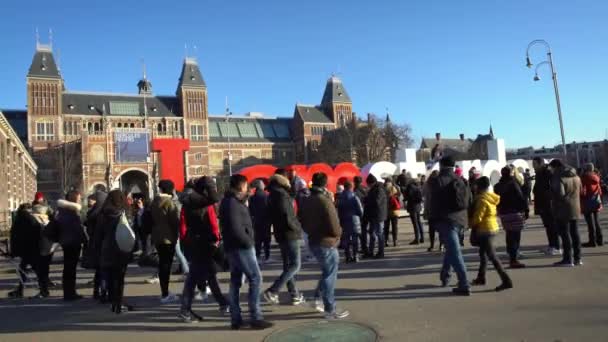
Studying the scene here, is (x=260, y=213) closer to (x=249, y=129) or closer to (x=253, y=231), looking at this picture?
(x=253, y=231)

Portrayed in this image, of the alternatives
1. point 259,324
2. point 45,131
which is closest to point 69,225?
point 259,324

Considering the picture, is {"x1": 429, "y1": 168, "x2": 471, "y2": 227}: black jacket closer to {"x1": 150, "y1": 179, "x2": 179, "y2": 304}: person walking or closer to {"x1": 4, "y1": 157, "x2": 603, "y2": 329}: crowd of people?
{"x1": 4, "y1": 157, "x2": 603, "y2": 329}: crowd of people

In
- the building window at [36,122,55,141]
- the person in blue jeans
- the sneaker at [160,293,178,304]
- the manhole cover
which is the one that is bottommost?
the manhole cover

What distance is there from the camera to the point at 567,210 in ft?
24.4

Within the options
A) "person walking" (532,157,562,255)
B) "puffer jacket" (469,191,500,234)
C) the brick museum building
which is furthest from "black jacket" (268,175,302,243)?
the brick museum building

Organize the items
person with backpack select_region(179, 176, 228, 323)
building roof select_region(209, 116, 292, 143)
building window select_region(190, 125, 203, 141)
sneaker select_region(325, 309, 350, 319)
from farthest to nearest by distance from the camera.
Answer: building roof select_region(209, 116, 292, 143) → building window select_region(190, 125, 203, 141) → person with backpack select_region(179, 176, 228, 323) → sneaker select_region(325, 309, 350, 319)

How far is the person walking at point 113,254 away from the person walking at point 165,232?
1.62ft

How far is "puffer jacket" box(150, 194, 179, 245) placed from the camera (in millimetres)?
6703

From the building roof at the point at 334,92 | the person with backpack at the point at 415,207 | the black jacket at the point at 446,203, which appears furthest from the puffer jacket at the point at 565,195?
the building roof at the point at 334,92

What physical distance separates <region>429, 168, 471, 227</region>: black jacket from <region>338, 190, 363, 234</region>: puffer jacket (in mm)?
3025

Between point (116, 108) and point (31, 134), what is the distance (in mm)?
11749

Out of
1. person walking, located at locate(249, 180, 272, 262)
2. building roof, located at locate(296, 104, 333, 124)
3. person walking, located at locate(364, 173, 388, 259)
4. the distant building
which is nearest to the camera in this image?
person walking, located at locate(249, 180, 272, 262)

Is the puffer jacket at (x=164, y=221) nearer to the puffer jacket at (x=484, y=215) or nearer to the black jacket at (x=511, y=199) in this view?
the puffer jacket at (x=484, y=215)

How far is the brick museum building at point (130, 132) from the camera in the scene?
60438 mm
